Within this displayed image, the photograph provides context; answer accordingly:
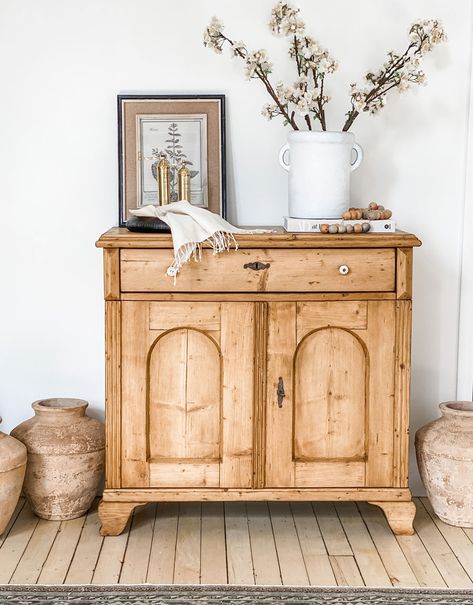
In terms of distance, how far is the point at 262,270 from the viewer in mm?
2988

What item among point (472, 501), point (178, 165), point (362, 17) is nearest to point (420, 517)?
point (472, 501)

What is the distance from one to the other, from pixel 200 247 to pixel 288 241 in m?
0.28

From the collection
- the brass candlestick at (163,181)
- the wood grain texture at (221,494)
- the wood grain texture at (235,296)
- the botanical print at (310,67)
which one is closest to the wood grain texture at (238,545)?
the wood grain texture at (221,494)

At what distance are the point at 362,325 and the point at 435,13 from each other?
1.21 metres

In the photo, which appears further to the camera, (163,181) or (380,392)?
(163,181)

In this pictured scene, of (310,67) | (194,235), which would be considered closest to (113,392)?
(194,235)

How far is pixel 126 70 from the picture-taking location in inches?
133

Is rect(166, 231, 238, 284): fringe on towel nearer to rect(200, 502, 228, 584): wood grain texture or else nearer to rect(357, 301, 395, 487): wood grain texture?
rect(357, 301, 395, 487): wood grain texture

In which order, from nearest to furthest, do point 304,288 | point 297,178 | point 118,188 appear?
point 304,288, point 297,178, point 118,188

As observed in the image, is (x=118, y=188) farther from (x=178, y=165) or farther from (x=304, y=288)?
(x=304, y=288)

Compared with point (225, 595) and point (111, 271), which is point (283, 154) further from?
point (225, 595)

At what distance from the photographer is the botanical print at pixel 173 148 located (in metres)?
3.39

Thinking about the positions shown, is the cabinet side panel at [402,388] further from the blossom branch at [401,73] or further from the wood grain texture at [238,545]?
the blossom branch at [401,73]

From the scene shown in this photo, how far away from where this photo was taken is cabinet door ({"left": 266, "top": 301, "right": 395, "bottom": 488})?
3025mm
